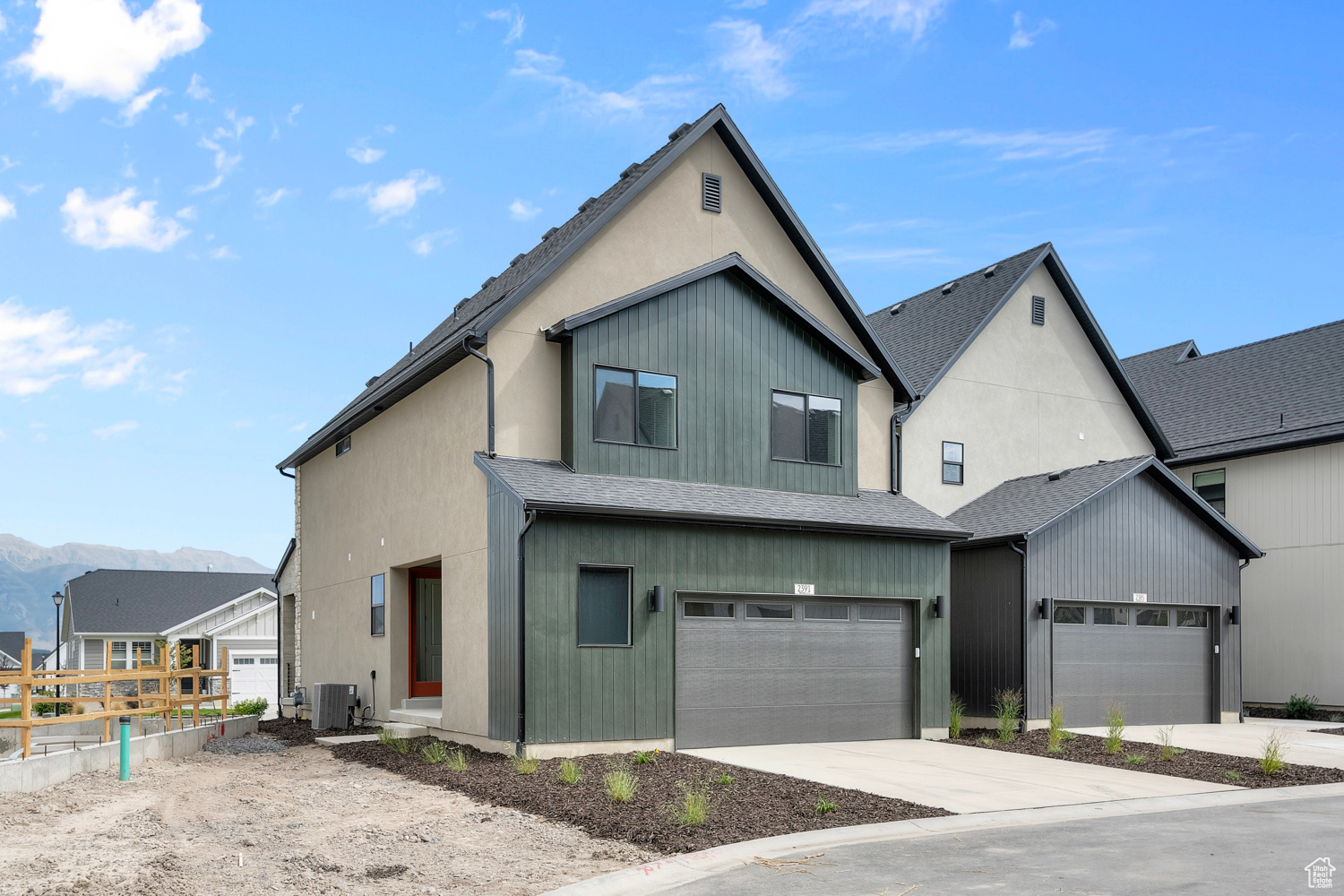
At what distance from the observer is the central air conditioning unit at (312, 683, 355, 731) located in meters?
20.6

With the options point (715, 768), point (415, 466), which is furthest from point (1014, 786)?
point (415, 466)

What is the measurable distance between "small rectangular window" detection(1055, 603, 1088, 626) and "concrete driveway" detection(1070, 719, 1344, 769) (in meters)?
1.80

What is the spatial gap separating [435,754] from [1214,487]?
19.8 meters

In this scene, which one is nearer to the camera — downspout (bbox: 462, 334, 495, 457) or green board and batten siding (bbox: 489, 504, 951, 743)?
green board and batten siding (bbox: 489, 504, 951, 743)

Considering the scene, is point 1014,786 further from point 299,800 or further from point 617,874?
point 299,800

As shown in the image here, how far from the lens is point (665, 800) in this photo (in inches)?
440

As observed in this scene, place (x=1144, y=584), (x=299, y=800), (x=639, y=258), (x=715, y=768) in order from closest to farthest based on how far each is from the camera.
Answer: (x=299, y=800) → (x=715, y=768) → (x=639, y=258) → (x=1144, y=584)

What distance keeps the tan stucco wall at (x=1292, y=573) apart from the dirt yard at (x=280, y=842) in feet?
63.8

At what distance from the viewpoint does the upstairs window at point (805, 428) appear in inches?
722

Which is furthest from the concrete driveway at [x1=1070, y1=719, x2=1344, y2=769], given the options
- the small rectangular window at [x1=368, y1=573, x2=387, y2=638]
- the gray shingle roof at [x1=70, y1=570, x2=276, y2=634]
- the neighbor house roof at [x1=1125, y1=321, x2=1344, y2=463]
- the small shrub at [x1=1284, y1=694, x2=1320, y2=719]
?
the gray shingle roof at [x1=70, y1=570, x2=276, y2=634]

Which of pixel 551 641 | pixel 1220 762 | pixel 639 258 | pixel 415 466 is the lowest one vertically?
pixel 1220 762

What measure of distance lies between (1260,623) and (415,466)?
1861cm

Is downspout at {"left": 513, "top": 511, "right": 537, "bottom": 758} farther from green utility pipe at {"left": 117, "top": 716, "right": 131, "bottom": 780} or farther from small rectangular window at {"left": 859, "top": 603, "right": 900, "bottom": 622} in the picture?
small rectangular window at {"left": 859, "top": 603, "right": 900, "bottom": 622}

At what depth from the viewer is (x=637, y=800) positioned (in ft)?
36.7
